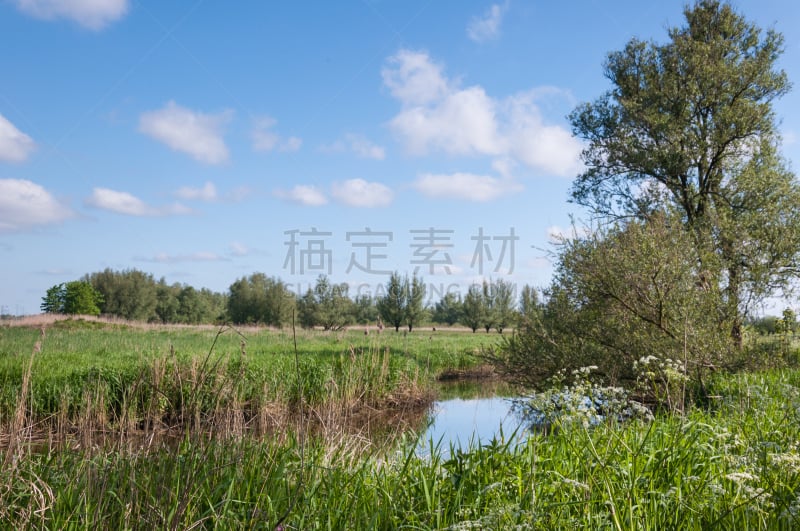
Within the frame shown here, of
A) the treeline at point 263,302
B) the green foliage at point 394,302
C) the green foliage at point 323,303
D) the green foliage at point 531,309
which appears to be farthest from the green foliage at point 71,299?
the green foliage at point 531,309

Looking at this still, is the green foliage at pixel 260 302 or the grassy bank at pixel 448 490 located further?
the green foliage at pixel 260 302

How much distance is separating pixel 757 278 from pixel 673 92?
6.83 metres

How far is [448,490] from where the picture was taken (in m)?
4.46

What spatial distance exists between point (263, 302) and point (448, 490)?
203 ft

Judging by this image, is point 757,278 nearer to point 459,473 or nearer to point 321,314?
point 459,473

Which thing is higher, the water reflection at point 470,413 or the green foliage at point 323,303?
the green foliage at point 323,303

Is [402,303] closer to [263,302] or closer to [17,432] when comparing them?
[263,302]

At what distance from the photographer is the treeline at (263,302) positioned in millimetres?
52531

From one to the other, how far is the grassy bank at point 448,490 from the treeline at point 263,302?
4168 cm

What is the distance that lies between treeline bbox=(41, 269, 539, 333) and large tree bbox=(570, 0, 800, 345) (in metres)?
28.3

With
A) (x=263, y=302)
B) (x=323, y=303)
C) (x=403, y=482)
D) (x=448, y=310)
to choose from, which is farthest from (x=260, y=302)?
(x=403, y=482)

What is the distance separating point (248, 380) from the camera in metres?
13.2

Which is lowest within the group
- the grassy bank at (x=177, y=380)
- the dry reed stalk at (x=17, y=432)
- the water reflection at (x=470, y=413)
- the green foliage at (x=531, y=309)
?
the water reflection at (x=470, y=413)

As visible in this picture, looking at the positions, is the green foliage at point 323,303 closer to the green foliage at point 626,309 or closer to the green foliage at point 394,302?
the green foliage at point 394,302
